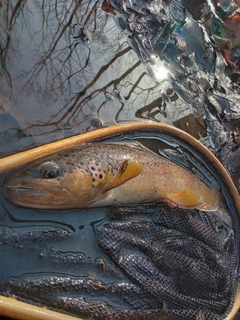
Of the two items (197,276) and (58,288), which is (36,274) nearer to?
(58,288)

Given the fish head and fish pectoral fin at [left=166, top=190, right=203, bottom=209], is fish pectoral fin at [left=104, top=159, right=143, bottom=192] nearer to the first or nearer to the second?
the fish head

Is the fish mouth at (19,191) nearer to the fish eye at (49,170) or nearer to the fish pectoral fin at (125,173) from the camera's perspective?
the fish eye at (49,170)

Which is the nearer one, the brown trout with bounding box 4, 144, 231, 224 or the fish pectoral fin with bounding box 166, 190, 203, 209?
the brown trout with bounding box 4, 144, 231, 224

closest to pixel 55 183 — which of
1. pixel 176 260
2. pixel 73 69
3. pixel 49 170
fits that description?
pixel 49 170

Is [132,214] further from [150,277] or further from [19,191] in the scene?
[19,191]

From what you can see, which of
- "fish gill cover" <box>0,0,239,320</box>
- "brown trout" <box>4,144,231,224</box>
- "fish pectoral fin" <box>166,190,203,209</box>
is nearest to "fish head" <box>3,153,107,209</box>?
"brown trout" <box>4,144,231,224</box>

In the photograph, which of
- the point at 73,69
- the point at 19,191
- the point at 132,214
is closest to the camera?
the point at 19,191
